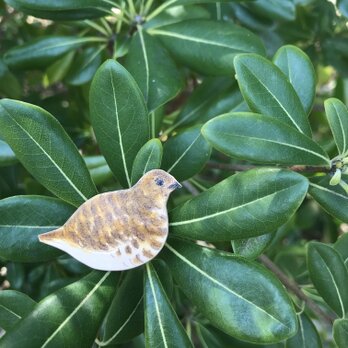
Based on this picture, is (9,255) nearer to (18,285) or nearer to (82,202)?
(82,202)

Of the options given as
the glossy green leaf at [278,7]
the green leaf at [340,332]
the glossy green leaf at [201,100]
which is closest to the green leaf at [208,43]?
the glossy green leaf at [201,100]

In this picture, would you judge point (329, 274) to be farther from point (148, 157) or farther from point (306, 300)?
point (148, 157)

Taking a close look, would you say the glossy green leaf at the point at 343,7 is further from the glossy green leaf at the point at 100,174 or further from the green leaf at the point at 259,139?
the glossy green leaf at the point at 100,174

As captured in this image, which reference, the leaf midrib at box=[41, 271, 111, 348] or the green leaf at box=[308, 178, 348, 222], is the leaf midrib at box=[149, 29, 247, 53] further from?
the leaf midrib at box=[41, 271, 111, 348]

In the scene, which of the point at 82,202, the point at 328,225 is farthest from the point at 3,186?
the point at 328,225

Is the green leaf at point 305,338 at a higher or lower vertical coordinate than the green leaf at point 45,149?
lower

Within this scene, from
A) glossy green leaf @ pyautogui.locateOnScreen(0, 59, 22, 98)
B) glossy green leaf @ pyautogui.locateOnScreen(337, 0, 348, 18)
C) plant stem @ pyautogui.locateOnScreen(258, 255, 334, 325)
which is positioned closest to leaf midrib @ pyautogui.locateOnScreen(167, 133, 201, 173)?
plant stem @ pyautogui.locateOnScreen(258, 255, 334, 325)
